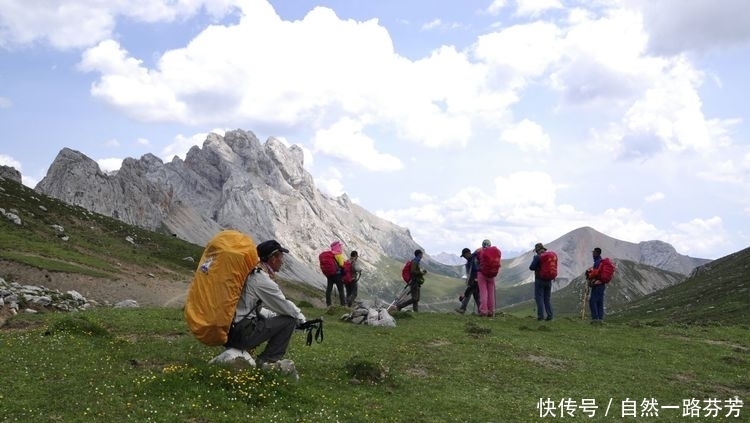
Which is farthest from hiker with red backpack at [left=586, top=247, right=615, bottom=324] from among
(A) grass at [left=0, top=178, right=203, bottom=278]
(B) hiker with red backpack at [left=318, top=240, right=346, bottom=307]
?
(A) grass at [left=0, top=178, right=203, bottom=278]

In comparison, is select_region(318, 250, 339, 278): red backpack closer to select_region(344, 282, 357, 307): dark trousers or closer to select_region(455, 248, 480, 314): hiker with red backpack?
select_region(344, 282, 357, 307): dark trousers

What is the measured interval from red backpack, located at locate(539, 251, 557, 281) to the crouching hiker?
21.2 meters

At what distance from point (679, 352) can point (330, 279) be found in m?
20.9

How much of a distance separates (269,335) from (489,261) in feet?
65.9

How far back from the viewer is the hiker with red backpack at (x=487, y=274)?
104ft

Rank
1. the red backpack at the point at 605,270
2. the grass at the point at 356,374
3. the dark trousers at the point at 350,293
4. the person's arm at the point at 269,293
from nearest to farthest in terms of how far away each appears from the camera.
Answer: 1. the grass at the point at 356,374
2. the person's arm at the point at 269,293
3. the red backpack at the point at 605,270
4. the dark trousers at the point at 350,293

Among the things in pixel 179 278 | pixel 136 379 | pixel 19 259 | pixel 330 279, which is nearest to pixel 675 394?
pixel 136 379

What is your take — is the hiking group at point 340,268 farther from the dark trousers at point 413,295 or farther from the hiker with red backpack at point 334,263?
the dark trousers at point 413,295

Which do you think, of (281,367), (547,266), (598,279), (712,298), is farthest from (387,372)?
(712,298)

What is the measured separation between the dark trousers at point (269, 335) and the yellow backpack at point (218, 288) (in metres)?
0.82

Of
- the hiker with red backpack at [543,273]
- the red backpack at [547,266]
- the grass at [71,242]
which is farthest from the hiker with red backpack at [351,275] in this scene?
the grass at [71,242]

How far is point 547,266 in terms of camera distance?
31.5m

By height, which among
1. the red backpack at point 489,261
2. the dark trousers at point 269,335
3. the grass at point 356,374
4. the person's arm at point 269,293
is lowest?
the grass at point 356,374

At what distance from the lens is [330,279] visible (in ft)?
119
